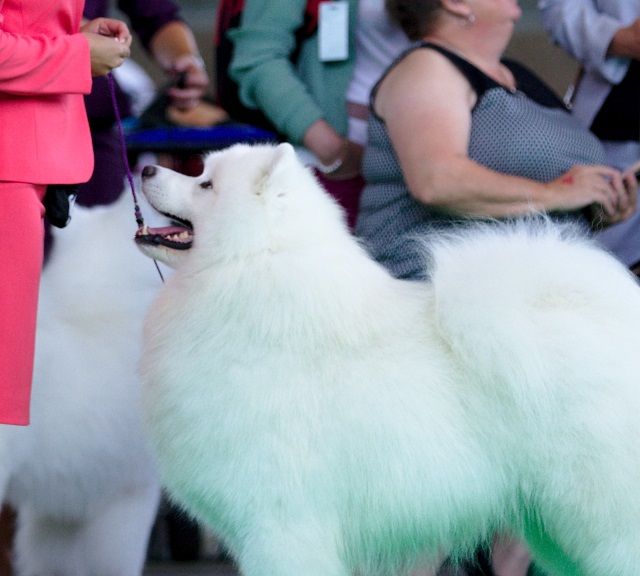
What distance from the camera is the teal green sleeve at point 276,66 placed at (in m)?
3.55

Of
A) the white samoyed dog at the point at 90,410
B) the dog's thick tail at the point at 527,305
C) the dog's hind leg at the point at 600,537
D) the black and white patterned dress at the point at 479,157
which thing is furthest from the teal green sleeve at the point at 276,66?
the dog's hind leg at the point at 600,537

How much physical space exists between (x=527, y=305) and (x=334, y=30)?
4.72ft

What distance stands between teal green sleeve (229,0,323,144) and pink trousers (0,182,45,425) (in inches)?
47.0

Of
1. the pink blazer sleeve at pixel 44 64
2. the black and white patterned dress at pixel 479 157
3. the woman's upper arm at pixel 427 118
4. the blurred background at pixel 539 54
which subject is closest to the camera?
the pink blazer sleeve at pixel 44 64

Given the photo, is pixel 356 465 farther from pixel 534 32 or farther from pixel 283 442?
pixel 534 32

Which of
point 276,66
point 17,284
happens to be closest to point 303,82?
point 276,66

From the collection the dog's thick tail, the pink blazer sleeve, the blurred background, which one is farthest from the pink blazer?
the blurred background

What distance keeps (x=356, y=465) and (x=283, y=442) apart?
0.16 m

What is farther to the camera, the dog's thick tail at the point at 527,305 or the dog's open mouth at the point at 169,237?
the dog's open mouth at the point at 169,237

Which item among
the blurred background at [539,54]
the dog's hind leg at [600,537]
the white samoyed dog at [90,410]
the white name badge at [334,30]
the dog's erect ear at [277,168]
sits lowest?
the blurred background at [539,54]

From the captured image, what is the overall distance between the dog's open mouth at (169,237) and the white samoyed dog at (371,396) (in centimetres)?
6

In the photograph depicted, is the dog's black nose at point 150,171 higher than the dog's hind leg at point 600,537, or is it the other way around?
the dog's black nose at point 150,171

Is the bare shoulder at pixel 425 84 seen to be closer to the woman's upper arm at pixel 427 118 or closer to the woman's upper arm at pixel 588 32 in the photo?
the woman's upper arm at pixel 427 118

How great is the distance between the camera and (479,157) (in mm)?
3072
